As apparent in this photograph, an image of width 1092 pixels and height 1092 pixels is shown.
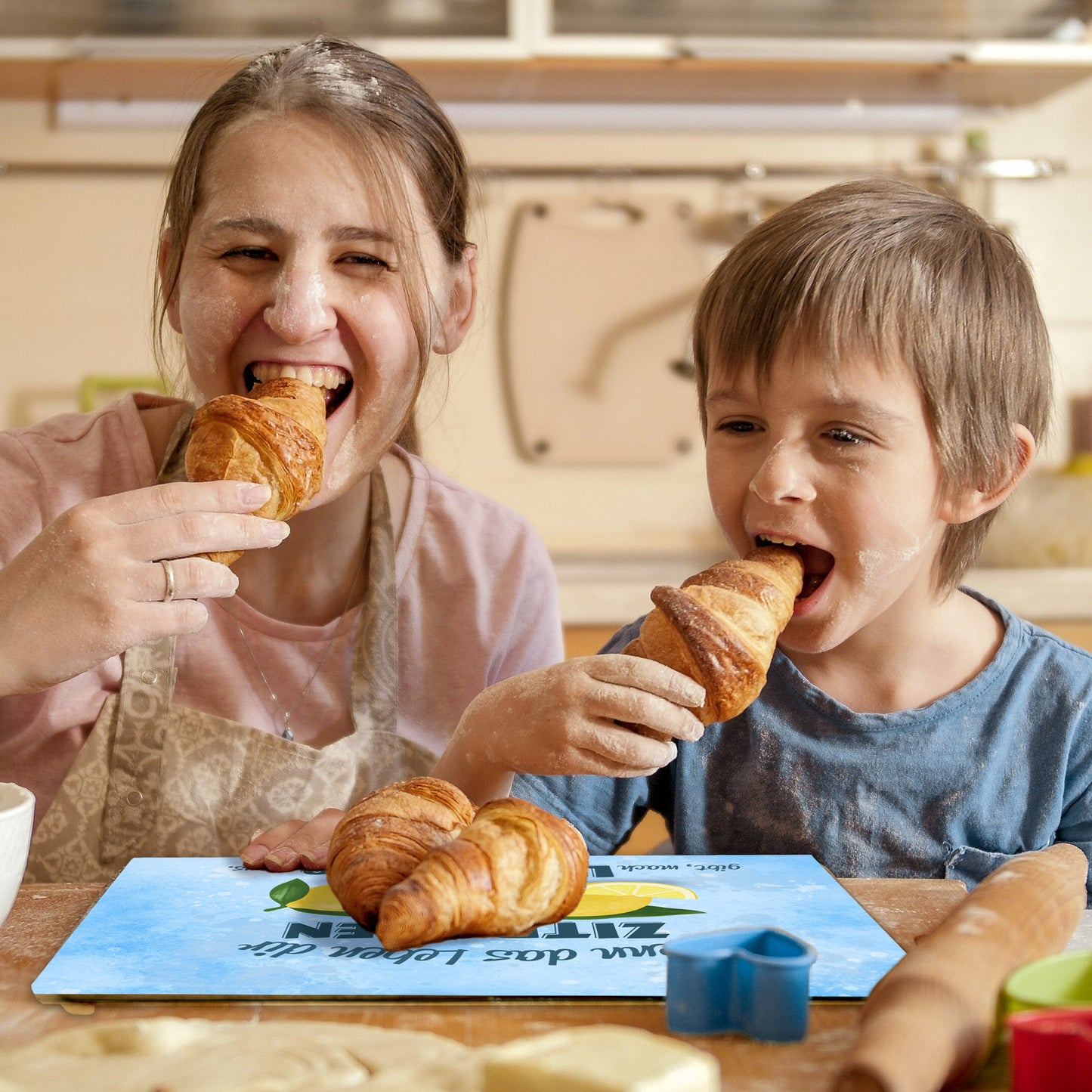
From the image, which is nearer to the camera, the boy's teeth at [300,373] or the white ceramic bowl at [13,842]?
the white ceramic bowl at [13,842]

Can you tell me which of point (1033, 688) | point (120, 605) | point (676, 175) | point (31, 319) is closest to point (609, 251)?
point (676, 175)

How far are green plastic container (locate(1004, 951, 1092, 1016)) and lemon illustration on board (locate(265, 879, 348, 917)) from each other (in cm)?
43

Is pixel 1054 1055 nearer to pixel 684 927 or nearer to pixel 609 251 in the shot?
pixel 684 927

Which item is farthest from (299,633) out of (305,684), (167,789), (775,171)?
(775,171)

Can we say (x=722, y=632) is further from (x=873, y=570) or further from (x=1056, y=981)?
(x=1056, y=981)

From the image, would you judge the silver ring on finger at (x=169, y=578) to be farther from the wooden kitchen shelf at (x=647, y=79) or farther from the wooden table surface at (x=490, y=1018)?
the wooden kitchen shelf at (x=647, y=79)

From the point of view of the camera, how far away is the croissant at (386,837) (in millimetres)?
775

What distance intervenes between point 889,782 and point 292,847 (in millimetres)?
574

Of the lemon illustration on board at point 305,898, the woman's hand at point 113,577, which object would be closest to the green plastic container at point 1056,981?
the lemon illustration on board at point 305,898

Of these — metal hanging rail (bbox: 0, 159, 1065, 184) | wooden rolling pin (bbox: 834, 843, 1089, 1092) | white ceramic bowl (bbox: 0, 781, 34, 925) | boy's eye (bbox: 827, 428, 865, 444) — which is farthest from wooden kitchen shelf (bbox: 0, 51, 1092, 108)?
wooden rolling pin (bbox: 834, 843, 1089, 1092)

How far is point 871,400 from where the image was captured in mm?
1079

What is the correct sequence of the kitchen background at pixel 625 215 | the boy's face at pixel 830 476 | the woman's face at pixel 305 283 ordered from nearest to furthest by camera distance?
1. the boy's face at pixel 830 476
2. the woman's face at pixel 305 283
3. the kitchen background at pixel 625 215

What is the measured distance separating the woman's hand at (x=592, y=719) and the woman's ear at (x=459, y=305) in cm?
54

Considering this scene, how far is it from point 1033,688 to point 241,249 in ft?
3.00
